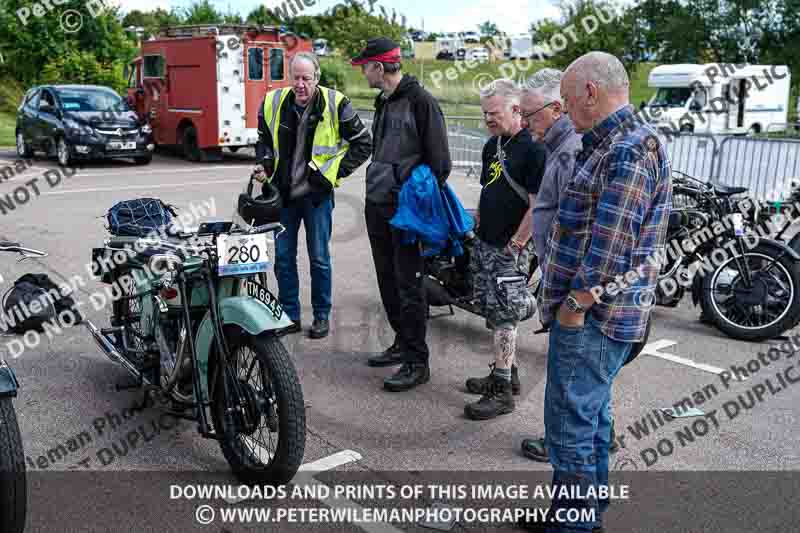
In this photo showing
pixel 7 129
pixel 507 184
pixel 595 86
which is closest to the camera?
pixel 595 86

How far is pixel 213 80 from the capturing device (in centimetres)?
1697

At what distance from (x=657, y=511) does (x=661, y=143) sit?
1.70 m

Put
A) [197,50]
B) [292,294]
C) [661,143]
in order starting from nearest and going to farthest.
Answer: [661,143] < [292,294] < [197,50]

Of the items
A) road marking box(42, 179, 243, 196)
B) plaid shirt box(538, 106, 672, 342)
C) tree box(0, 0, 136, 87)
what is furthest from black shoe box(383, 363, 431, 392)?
tree box(0, 0, 136, 87)

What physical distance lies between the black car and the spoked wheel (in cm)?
1264

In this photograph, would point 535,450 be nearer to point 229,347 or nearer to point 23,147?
point 229,347

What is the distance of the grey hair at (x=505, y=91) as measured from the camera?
4.59 metres

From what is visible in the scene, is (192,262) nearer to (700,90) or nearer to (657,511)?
(657,511)

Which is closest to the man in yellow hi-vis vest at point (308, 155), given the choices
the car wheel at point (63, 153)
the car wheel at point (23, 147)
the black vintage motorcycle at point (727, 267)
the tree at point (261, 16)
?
the black vintage motorcycle at point (727, 267)

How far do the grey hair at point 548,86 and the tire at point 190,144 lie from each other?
14467 mm

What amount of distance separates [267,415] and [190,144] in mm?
15103

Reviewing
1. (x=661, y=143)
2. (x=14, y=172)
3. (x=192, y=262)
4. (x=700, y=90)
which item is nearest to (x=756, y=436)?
(x=661, y=143)

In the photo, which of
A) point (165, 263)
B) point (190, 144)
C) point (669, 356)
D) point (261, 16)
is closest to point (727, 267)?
point (669, 356)

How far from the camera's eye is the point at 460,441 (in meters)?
4.45
